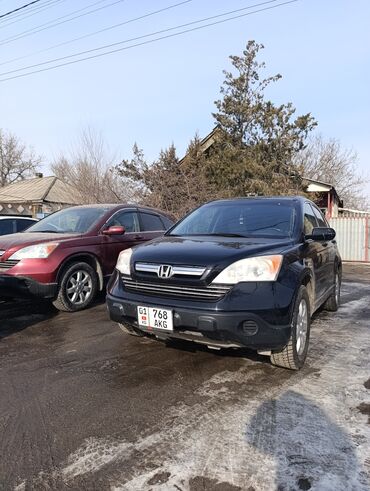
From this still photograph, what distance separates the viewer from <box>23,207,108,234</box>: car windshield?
22.6 ft

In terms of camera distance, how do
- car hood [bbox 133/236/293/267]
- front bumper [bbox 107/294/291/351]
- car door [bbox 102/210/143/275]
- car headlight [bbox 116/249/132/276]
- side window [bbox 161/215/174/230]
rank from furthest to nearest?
side window [bbox 161/215/174/230] < car door [bbox 102/210/143/275] < car headlight [bbox 116/249/132/276] < car hood [bbox 133/236/293/267] < front bumper [bbox 107/294/291/351]

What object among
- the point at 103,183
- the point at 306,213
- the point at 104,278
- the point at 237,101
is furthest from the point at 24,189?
the point at 306,213

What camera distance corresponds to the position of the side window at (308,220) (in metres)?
4.85

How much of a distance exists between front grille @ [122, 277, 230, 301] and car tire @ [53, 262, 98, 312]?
225 centimetres

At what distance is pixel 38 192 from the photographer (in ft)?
108

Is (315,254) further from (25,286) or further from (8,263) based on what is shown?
(8,263)

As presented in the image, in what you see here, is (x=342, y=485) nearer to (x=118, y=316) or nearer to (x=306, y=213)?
(x=118, y=316)

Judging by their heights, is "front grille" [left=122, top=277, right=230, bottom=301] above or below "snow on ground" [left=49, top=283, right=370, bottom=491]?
above

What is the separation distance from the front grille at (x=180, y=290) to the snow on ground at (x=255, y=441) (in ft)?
2.55

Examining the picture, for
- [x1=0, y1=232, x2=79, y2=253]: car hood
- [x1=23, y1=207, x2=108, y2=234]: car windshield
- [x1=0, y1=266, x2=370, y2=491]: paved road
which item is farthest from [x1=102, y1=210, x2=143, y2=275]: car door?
[x1=0, y1=266, x2=370, y2=491]: paved road

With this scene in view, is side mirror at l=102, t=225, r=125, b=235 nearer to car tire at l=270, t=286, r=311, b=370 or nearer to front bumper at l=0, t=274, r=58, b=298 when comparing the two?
front bumper at l=0, t=274, r=58, b=298

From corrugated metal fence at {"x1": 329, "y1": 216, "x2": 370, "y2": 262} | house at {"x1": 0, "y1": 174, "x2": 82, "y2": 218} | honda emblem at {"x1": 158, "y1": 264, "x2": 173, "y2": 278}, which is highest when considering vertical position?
house at {"x1": 0, "y1": 174, "x2": 82, "y2": 218}

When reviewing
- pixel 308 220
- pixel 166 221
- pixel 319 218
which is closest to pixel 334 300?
pixel 319 218

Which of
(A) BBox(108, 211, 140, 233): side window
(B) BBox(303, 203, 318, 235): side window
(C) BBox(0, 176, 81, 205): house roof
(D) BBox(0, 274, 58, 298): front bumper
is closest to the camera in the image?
(B) BBox(303, 203, 318, 235): side window
